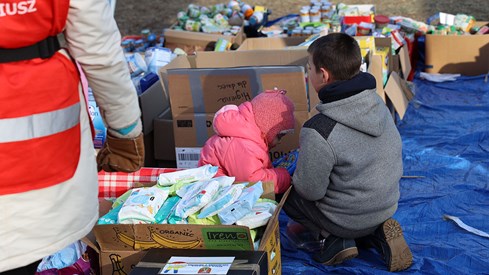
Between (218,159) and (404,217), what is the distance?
105 centimetres

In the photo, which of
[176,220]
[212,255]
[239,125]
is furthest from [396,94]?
[212,255]

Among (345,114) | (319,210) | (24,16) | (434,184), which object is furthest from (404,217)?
(24,16)

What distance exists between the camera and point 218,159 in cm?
318

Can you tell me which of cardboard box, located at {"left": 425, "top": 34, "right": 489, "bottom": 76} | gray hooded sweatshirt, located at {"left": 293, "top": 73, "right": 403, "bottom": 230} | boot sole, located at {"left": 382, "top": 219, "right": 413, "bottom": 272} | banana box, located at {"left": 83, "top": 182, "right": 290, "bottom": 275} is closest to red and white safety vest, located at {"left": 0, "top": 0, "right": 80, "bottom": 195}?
banana box, located at {"left": 83, "top": 182, "right": 290, "bottom": 275}

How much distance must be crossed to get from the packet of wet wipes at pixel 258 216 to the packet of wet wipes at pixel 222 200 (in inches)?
3.5

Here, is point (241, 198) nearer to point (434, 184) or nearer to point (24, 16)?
point (24, 16)

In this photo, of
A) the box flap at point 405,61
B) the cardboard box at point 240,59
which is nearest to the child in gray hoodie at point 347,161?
the cardboard box at point 240,59

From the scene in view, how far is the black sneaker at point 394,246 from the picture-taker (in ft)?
Answer: 9.94

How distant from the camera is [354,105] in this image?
2.88 metres

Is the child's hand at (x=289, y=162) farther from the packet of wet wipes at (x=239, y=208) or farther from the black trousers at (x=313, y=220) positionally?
the packet of wet wipes at (x=239, y=208)

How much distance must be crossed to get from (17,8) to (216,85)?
2.20 metres

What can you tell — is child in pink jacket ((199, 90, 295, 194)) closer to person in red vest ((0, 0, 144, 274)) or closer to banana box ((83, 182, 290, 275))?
banana box ((83, 182, 290, 275))

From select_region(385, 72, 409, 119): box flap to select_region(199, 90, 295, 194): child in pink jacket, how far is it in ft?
4.99

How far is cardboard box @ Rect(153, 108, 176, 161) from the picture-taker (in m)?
4.04
